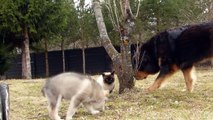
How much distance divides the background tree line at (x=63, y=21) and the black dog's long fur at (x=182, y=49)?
1112 cm

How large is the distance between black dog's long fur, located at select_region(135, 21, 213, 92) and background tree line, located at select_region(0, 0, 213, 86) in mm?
11121

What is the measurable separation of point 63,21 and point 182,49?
1535 cm

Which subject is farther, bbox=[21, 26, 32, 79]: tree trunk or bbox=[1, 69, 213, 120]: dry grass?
bbox=[21, 26, 32, 79]: tree trunk

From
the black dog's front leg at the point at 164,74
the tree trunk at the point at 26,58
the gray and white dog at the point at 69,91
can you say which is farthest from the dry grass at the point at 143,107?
the tree trunk at the point at 26,58

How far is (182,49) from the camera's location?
8703 millimetres

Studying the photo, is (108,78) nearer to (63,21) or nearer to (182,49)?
(182,49)

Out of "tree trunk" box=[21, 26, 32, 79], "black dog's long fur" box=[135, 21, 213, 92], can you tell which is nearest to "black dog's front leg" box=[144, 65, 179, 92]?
"black dog's long fur" box=[135, 21, 213, 92]

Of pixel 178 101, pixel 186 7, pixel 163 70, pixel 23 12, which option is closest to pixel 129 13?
pixel 163 70

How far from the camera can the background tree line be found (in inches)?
873

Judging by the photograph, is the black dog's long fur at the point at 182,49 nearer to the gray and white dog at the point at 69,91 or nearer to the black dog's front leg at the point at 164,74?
the black dog's front leg at the point at 164,74

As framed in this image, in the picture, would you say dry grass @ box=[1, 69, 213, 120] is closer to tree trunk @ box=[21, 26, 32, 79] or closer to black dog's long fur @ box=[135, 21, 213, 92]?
black dog's long fur @ box=[135, 21, 213, 92]

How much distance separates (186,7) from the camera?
2505cm

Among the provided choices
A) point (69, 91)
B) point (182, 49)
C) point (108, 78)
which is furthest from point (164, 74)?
point (69, 91)

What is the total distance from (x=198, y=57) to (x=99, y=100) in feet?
9.10
